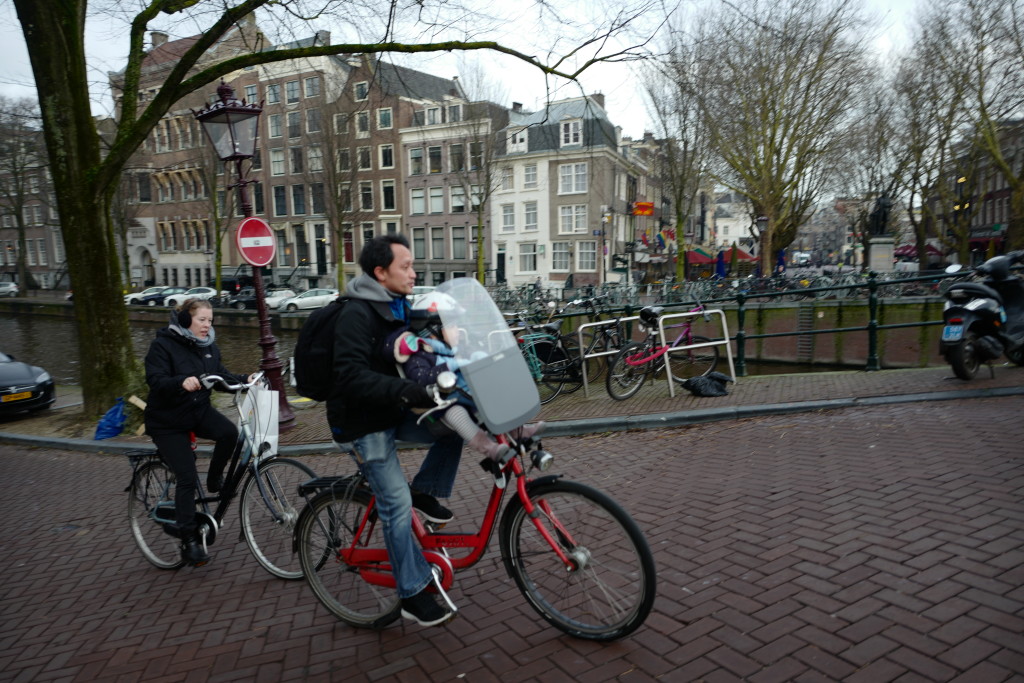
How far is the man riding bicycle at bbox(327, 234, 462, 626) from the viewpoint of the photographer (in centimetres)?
267

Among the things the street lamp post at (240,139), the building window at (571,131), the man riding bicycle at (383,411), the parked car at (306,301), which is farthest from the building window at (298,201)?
the man riding bicycle at (383,411)

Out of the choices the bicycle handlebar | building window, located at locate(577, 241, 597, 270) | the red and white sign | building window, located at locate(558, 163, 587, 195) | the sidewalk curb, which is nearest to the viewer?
the bicycle handlebar

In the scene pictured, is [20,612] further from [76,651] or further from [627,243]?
[627,243]

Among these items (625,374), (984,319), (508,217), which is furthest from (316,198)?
(984,319)

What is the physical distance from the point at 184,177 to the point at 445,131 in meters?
23.0

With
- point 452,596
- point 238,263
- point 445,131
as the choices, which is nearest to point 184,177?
point 238,263

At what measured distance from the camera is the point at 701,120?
2375 cm

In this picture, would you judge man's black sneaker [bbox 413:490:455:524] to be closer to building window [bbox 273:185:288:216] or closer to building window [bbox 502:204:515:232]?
building window [bbox 502:204:515:232]

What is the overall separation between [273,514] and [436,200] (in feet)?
129

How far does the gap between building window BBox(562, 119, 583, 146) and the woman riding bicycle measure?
3845 centimetres

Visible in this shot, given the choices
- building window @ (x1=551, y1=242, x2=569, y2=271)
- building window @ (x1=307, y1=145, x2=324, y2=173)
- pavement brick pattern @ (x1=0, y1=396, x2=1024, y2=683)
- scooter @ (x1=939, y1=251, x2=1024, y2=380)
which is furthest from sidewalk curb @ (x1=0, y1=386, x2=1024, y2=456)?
building window @ (x1=551, y1=242, x2=569, y2=271)

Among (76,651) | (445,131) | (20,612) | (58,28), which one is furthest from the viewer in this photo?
(445,131)

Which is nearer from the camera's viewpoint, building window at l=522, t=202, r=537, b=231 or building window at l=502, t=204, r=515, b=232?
building window at l=522, t=202, r=537, b=231

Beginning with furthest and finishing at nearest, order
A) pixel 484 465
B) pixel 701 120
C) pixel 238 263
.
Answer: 1. pixel 238 263
2. pixel 701 120
3. pixel 484 465
